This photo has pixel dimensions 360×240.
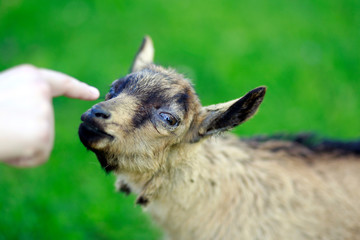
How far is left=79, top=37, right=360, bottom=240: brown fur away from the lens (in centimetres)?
354

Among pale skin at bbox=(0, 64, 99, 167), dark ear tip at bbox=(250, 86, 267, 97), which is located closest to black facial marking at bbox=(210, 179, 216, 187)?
dark ear tip at bbox=(250, 86, 267, 97)

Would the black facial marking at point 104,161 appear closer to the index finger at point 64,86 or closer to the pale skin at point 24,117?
the index finger at point 64,86

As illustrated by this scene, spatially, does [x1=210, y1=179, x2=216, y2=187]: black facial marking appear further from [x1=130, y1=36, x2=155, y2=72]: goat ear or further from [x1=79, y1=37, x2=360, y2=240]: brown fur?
[x1=130, y1=36, x2=155, y2=72]: goat ear

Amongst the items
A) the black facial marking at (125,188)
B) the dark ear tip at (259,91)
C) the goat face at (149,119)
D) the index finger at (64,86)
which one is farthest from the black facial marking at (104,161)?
the dark ear tip at (259,91)

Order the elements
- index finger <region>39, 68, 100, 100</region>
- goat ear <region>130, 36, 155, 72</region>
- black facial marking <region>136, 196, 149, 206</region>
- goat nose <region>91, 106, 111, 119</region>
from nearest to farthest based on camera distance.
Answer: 1. index finger <region>39, 68, 100, 100</region>
2. goat nose <region>91, 106, 111, 119</region>
3. black facial marking <region>136, 196, 149, 206</region>
4. goat ear <region>130, 36, 155, 72</region>

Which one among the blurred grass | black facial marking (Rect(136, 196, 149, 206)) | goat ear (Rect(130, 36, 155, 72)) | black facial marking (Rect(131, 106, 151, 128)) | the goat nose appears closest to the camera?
the goat nose

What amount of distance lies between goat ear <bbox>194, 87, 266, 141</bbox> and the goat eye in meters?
0.32

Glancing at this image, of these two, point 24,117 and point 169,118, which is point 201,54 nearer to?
point 169,118

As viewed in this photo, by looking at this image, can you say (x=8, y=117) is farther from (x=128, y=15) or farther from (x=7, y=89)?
(x=128, y=15)

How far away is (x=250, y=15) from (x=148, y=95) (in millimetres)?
6624

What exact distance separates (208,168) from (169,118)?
84 cm

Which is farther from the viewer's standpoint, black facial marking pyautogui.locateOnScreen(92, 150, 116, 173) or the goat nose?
black facial marking pyautogui.locateOnScreen(92, 150, 116, 173)

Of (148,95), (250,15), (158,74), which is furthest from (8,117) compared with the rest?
(250,15)

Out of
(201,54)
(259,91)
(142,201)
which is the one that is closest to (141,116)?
(142,201)
